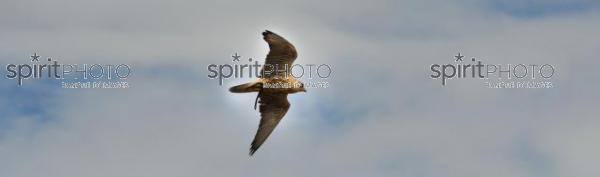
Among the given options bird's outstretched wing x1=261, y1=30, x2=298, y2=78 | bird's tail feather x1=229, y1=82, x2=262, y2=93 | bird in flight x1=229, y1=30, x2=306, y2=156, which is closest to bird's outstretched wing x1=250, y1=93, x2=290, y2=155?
bird in flight x1=229, y1=30, x2=306, y2=156

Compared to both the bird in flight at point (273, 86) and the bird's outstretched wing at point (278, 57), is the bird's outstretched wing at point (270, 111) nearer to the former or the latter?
the bird in flight at point (273, 86)

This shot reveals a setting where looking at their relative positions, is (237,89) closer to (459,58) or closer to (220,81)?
(220,81)

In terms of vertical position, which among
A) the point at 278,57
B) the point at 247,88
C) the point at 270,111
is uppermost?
the point at 278,57

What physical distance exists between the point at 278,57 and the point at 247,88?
1841mm

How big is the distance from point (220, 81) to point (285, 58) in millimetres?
2836

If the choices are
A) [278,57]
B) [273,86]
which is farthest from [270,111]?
[278,57]

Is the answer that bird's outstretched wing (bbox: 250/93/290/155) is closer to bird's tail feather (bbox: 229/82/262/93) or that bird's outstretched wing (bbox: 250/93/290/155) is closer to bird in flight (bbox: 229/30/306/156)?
Result: bird in flight (bbox: 229/30/306/156)

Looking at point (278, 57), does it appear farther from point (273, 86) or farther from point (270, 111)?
point (270, 111)

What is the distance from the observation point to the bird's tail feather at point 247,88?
4919 inches

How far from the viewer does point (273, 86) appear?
12669 centimetres

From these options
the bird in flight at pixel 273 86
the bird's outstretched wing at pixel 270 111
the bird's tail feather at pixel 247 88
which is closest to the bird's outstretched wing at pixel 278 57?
the bird in flight at pixel 273 86

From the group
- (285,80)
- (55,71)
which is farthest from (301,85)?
(55,71)

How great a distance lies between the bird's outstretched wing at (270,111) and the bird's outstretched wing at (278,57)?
1.46 meters

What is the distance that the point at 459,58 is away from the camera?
132 m
